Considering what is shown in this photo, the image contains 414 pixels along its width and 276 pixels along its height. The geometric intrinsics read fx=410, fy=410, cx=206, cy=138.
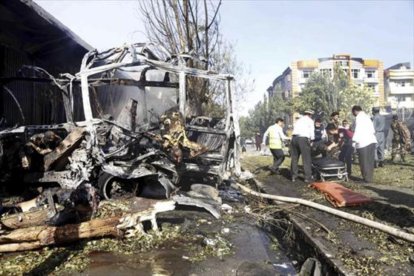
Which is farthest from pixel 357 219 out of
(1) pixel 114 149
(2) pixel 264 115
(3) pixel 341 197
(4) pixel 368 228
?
(2) pixel 264 115

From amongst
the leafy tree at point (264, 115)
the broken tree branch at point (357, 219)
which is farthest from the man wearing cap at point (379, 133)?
the leafy tree at point (264, 115)

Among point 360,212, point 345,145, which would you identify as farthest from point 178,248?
point 345,145

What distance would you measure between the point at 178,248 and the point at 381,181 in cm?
607

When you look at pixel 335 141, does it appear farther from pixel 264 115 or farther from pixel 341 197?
pixel 264 115

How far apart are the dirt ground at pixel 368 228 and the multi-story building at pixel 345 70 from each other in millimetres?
49859

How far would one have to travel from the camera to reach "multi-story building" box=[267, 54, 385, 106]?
6038 cm

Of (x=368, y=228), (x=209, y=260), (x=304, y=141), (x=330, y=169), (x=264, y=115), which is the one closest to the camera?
(x=209, y=260)

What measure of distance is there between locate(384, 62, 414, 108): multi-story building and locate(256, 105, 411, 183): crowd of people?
60.1 m

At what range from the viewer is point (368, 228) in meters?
5.35

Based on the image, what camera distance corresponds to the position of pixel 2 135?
251 inches

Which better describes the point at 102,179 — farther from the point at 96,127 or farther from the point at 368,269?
the point at 368,269

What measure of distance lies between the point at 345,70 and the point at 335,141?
52124mm

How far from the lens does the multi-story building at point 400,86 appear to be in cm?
A: 6781

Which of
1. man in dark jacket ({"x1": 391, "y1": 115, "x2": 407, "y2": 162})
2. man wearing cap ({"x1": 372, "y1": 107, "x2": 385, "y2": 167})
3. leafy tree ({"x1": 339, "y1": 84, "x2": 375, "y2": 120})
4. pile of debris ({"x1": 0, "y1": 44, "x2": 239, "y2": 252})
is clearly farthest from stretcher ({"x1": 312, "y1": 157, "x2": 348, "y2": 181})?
leafy tree ({"x1": 339, "y1": 84, "x2": 375, "y2": 120})
